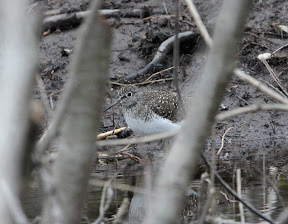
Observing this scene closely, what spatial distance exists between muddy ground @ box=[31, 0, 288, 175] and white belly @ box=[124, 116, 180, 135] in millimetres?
301

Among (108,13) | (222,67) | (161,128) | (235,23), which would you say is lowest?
(222,67)

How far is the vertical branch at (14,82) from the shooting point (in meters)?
1.65

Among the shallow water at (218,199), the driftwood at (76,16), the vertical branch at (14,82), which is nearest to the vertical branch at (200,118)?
the vertical branch at (14,82)

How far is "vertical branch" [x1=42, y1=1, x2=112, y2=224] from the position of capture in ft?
6.67

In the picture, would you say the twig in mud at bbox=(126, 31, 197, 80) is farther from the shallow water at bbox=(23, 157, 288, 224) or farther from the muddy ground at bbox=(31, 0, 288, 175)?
the shallow water at bbox=(23, 157, 288, 224)

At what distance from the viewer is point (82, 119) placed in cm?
206

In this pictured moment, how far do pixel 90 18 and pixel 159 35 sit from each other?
310 inches

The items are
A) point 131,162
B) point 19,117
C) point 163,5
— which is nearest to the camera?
point 19,117

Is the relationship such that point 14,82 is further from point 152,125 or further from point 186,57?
point 186,57

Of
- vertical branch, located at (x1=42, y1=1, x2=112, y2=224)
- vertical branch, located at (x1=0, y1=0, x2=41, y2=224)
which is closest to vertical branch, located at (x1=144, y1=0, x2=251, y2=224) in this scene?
vertical branch, located at (x1=42, y1=1, x2=112, y2=224)

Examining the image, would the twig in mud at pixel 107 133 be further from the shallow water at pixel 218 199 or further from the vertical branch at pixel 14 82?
the vertical branch at pixel 14 82

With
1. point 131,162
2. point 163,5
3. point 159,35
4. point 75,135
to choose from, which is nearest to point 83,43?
point 75,135

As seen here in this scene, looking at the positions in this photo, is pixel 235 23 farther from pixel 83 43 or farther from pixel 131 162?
pixel 131 162

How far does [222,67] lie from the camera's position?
6.51 ft
